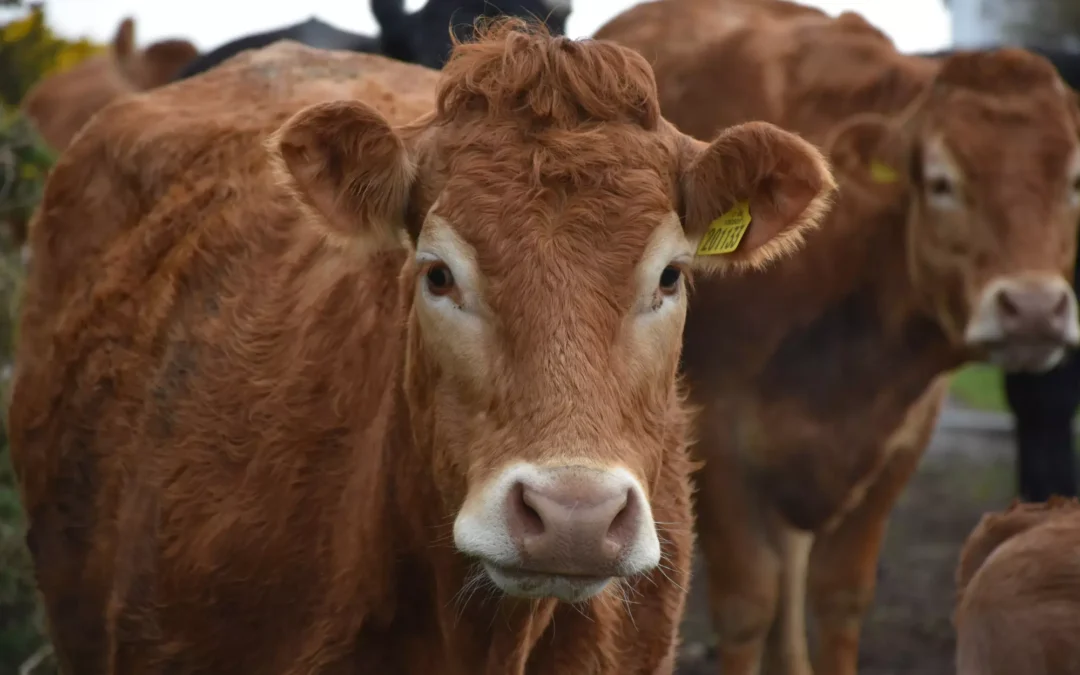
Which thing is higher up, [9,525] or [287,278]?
[287,278]

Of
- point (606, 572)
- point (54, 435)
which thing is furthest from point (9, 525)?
point (606, 572)

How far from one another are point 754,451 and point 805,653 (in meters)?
0.88

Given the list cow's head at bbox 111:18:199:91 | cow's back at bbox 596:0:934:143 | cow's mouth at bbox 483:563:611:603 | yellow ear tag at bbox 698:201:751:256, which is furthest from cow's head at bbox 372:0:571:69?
cow's mouth at bbox 483:563:611:603

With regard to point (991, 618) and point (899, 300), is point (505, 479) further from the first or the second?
point (899, 300)

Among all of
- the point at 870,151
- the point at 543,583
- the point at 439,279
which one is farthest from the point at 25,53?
the point at 543,583

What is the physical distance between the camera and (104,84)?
10.3m

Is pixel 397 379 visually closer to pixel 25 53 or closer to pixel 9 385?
pixel 9 385

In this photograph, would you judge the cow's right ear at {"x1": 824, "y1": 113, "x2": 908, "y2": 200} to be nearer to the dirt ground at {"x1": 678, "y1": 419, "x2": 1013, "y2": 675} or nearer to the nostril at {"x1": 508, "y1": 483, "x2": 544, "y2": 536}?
the dirt ground at {"x1": 678, "y1": 419, "x2": 1013, "y2": 675}

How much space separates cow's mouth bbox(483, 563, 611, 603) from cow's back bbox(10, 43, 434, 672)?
71 centimetres

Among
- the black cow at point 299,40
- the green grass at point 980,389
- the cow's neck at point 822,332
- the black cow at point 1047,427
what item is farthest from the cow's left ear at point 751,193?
the green grass at point 980,389

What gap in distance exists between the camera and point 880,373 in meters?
5.95

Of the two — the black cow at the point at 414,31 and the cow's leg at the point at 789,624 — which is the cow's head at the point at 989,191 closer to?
the cow's leg at the point at 789,624

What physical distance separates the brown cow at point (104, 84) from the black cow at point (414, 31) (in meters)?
2.09

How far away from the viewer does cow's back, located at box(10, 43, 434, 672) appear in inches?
139
